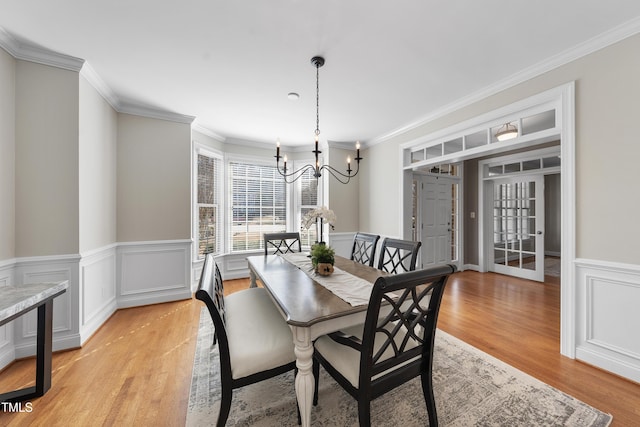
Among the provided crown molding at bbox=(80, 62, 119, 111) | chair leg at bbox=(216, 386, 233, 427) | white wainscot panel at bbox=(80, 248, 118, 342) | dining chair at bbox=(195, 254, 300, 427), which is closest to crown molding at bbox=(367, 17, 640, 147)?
dining chair at bbox=(195, 254, 300, 427)

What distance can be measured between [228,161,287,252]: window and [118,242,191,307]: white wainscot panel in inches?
46.9

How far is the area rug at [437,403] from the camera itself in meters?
1.52

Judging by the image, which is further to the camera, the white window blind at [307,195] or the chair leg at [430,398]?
the white window blind at [307,195]

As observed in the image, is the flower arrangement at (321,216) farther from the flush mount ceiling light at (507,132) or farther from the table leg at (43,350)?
the flush mount ceiling light at (507,132)

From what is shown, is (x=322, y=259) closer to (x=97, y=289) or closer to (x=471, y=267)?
(x=97, y=289)

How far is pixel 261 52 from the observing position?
6.99 feet

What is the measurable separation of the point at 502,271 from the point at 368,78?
4.70 m

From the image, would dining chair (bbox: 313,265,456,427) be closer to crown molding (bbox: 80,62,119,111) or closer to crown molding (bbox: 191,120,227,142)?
crown molding (bbox: 80,62,119,111)

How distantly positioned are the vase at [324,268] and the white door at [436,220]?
323 cm

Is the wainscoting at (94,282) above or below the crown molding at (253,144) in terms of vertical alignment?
below

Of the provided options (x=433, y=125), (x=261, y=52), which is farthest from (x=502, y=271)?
(x=261, y=52)

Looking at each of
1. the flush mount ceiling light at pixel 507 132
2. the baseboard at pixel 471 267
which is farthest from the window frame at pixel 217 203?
the baseboard at pixel 471 267

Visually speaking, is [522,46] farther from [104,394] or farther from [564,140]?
[104,394]

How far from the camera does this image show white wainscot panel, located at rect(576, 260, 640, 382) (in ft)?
6.13
